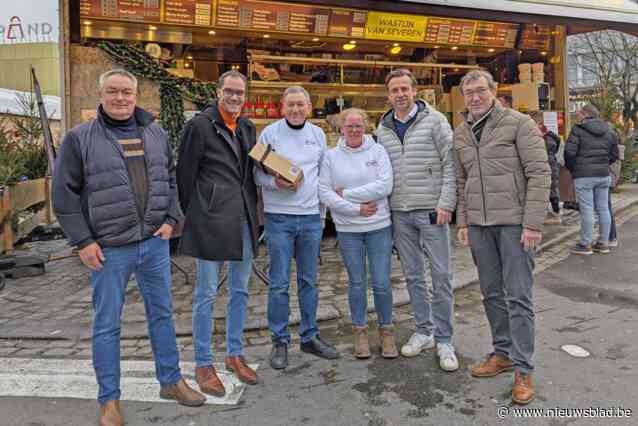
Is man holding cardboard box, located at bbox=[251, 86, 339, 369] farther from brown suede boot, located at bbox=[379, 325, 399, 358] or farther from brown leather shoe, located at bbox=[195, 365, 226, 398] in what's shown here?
brown leather shoe, located at bbox=[195, 365, 226, 398]

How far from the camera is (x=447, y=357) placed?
362 centimetres

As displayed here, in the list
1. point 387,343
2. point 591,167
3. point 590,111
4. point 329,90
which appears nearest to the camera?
point 387,343

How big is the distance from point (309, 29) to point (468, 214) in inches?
276

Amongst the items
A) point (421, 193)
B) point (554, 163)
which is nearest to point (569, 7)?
point (554, 163)

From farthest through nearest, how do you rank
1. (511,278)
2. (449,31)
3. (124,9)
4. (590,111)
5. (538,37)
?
(538,37) → (449,31) → (124,9) → (590,111) → (511,278)

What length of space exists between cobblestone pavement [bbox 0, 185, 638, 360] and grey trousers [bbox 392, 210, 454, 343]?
0.83m

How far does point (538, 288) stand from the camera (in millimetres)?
5676

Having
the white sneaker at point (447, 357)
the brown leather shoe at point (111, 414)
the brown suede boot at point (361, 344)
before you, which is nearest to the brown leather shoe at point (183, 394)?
the brown leather shoe at point (111, 414)

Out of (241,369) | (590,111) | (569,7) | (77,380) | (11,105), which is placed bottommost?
(77,380)

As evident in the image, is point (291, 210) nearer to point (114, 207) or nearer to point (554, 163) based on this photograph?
point (114, 207)

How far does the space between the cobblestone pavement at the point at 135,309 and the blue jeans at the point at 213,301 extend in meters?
0.65

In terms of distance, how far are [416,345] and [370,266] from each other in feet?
2.26

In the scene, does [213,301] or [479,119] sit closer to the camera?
[479,119]

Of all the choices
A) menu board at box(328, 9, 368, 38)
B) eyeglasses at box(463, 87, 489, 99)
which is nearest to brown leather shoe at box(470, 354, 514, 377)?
eyeglasses at box(463, 87, 489, 99)
